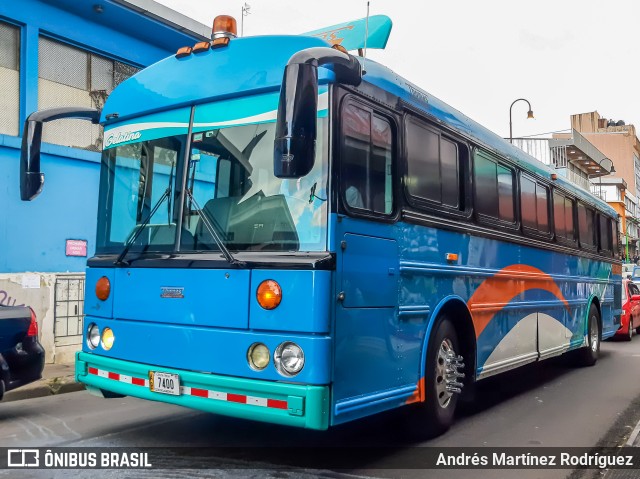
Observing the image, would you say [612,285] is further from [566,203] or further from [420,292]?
[420,292]

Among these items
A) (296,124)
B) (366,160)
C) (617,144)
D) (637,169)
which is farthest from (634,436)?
(637,169)

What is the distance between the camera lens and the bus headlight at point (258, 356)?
465 centimetres

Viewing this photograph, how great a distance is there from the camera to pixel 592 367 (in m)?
12.0

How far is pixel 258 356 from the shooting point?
185 inches

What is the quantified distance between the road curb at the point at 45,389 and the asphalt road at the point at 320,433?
0.16m

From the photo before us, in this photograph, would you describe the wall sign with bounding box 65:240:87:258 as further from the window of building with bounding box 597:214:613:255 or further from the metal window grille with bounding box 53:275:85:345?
the window of building with bounding box 597:214:613:255

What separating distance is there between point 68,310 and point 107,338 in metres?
5.95

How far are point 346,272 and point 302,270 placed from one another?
0.35m

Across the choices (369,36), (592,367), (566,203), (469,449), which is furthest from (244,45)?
(592,367)

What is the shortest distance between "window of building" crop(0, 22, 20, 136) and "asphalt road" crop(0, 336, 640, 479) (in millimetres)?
4958

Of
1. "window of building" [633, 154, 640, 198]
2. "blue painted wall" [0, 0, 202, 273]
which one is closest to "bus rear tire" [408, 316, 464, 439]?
"blue painted wall" [0, 0, 202, 273]

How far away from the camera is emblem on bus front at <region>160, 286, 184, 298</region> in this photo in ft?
16.7

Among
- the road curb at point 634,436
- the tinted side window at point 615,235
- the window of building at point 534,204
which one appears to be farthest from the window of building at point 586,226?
the road curb at point 634,436

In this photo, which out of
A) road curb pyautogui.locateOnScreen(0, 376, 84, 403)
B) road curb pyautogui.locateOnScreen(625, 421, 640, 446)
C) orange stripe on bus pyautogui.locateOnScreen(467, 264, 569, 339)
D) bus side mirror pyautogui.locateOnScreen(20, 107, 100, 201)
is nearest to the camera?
bus side mirror pyautogui.locateOnScreen(20, 107, 100, 201)
